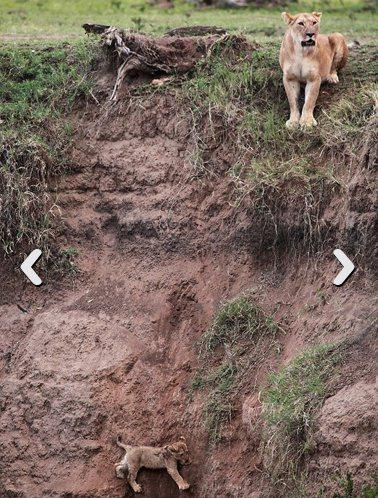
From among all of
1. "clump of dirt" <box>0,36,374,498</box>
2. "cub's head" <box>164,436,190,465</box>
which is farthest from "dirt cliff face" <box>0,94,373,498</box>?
"cub's head" <box>164,436,190,465</box>

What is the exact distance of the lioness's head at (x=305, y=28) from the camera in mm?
16438

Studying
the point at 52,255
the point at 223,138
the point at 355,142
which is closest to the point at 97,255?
the point at 52,255

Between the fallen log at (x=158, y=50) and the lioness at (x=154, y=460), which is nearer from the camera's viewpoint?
the lioness at (x=154, y=460)

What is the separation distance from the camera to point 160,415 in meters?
15.2

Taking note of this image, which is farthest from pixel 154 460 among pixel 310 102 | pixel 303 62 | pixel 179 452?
pixel 303 62

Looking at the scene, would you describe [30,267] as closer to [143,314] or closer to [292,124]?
[143,314]

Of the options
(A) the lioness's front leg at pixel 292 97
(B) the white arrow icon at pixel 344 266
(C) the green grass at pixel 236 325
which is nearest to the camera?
(B) the white arrow icon at pixel 344 266

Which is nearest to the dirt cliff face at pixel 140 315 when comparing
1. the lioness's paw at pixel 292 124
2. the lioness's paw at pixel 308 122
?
the lioness's paw at pixel 292 124

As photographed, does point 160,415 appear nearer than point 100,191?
Yes

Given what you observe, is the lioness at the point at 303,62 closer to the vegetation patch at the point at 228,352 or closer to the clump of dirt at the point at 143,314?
the clump of dirt at the point at 143,314

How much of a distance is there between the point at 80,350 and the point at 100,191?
2.05m

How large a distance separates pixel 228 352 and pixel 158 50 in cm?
400

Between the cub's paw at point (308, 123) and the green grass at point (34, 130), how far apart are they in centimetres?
267

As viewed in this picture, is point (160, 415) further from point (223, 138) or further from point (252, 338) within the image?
point (223, 138)
